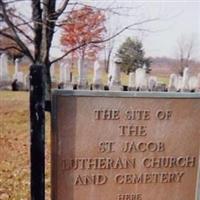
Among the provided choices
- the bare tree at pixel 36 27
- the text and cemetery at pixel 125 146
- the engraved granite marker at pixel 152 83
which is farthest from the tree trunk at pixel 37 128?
the engraved granite marker at pixel 152 83

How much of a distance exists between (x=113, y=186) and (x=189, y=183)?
0.27m

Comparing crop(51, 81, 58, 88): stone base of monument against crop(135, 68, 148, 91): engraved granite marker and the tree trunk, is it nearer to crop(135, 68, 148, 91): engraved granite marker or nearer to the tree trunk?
crop(135, 68, 148, 91): engraved granite marker

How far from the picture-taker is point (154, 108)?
132cm

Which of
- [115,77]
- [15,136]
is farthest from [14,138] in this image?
[115,77]

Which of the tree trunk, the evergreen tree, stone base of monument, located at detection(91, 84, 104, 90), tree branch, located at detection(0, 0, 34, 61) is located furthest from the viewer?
stone base of monument, located at detection(91, 84, 104, 90)

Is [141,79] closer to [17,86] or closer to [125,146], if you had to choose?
[17,86]

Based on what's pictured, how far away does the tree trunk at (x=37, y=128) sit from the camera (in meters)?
1.21

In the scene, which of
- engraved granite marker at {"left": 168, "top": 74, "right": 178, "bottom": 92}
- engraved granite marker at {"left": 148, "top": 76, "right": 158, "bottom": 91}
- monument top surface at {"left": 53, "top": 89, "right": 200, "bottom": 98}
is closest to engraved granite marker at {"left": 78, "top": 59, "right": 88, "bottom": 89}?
engraved granite marker at {"left": 148, "top": 76, "right": 158, "bottom": 91}

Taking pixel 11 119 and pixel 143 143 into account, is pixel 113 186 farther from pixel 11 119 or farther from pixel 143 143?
pixel 11 119

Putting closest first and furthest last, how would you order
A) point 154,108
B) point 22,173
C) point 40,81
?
point 40,81 < point 154,108 < point 22,173

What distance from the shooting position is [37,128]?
4.05 feet

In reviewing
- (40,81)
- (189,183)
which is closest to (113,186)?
(189,183)

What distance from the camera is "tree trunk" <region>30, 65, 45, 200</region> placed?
121 centimetres

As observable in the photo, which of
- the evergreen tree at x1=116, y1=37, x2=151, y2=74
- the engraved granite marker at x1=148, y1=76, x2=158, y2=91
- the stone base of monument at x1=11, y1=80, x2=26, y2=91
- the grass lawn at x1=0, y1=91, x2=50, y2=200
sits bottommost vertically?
the grass lawn at x1=0, y1=91, x2=50, y2=200
